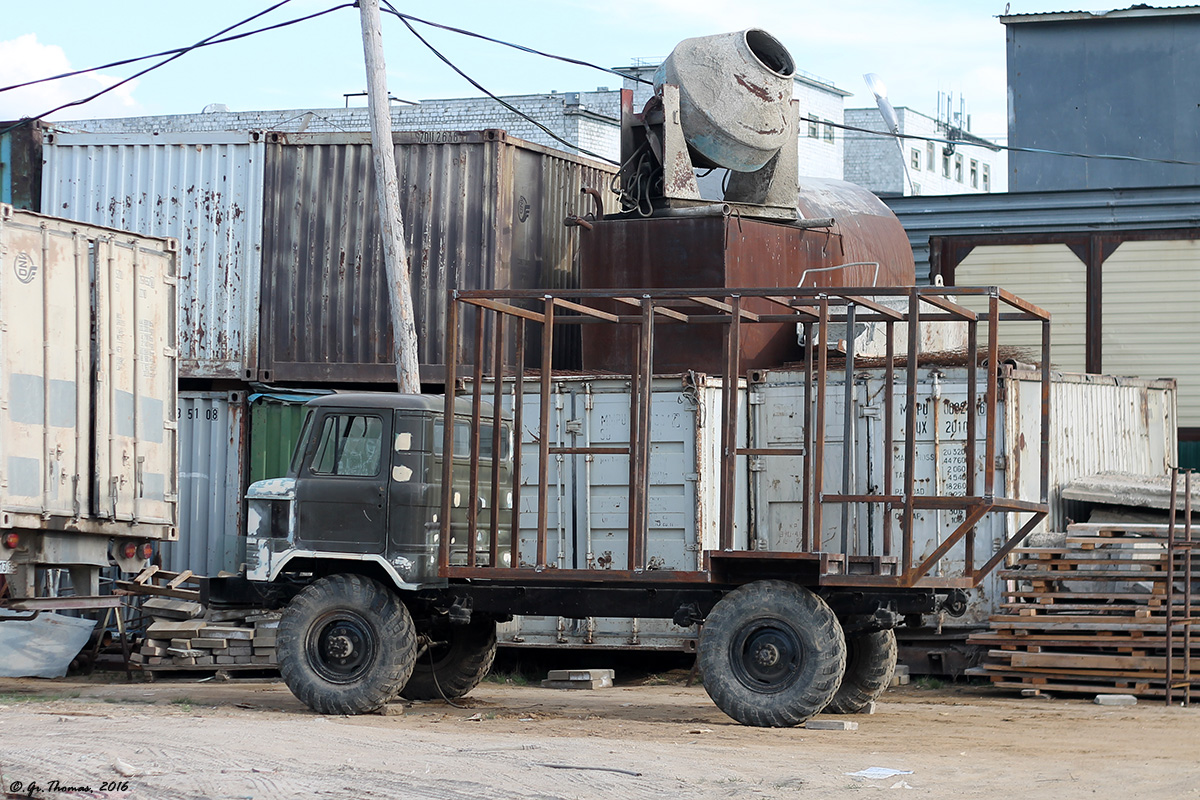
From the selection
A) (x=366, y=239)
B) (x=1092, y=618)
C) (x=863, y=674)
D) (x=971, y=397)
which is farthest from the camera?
(x=366, y=239)

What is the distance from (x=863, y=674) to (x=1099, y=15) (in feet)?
52.4

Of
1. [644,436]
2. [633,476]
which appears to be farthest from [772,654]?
[644,436]

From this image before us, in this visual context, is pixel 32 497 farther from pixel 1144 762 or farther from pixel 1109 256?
pixel 1109 256

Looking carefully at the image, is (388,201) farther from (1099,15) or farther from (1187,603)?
(1099,15)

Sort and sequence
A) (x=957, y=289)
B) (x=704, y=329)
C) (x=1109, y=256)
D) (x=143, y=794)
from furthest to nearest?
(x=1109, y=256) → (x=704, y=329) → (x=957, y=289) → (x=143, y=794)

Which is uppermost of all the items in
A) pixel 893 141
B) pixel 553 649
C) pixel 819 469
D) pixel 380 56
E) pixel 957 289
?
pixel 893 141

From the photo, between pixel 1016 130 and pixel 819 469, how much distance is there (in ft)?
51.4

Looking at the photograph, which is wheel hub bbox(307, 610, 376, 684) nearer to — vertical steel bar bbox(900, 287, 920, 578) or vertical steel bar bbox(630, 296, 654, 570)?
vertical steel bar bbox(630, 296, 654, 570)

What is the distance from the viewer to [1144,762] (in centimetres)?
912

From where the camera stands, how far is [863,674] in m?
11.8

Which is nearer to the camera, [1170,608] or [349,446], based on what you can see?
[349,446]

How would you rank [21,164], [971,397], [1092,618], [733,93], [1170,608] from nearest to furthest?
[971,397] → [1170,608] → [1092,618] → [733,93] → [21,164]

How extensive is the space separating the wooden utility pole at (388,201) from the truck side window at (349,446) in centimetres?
253

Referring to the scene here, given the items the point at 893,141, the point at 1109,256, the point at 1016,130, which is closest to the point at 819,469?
the point at 1109,256
